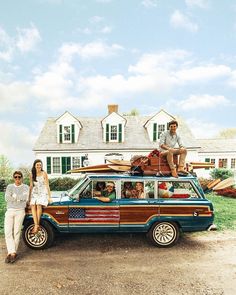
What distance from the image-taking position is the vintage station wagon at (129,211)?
255 inches

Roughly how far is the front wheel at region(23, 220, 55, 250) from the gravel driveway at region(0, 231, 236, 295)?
0.17 m

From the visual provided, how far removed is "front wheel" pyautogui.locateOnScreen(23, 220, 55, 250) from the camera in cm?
645

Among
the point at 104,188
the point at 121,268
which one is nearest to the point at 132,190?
the point at 104,188

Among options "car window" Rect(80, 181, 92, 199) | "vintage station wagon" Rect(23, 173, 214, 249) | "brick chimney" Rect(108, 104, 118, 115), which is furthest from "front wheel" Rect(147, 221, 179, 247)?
"brick chimney" Rect(108, 104, 118, 115)

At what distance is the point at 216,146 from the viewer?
92.1 feet

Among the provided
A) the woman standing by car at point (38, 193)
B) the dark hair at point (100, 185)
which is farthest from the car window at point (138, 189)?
the woman standing by car at point (38, 193)

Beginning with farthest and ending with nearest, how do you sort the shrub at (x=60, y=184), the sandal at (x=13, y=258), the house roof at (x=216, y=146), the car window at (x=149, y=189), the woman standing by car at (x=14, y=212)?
1. the house roof at (x=216, y=146)
2. the shrub at (x=60, y=184)
3. the car window at (x=149, y=189)
4. the woman standing by car at (x=14, y=212)
5. the sandal at (x=13, y=258)

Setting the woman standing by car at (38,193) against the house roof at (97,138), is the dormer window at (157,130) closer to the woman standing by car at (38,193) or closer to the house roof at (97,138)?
the house roof at (97,138)

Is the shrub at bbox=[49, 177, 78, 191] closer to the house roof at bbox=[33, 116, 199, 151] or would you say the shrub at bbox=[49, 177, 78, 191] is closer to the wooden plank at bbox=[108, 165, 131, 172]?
the house roof at bbox=[33, 116, 199, 151]

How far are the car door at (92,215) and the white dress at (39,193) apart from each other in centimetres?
70

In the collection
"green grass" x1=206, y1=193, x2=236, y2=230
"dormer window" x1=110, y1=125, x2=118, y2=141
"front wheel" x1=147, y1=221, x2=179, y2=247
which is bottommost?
"green grass" x1=206, y1=193, x2=236, y2=230

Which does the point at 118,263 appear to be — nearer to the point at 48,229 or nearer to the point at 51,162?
the point at 48,229

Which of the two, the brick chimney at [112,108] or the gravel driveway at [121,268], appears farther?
the brick chimney at [112,108]

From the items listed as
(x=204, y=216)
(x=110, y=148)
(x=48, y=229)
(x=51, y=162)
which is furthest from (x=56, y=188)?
(x=204, y=216)
